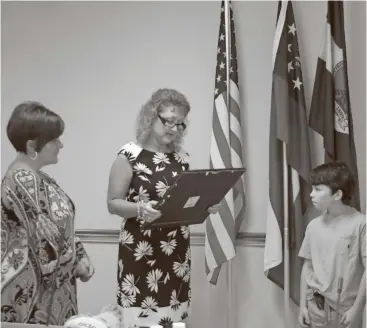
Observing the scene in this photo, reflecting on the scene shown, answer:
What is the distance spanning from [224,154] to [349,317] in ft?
3.28

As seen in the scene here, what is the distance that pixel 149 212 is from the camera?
89.2 inches

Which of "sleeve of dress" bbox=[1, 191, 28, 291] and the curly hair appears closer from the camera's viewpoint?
"sleeve of dress" bbox=[1, 191, 28, 291]

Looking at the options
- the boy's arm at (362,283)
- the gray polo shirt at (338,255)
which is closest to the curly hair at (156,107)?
the gray polo shirt at (338,255)

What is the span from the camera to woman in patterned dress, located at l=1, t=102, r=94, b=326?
1865 millimetres

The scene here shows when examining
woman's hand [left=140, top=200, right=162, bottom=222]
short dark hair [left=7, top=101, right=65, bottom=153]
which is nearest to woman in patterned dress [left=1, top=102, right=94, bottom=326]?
short dark hair [left=7, top=101, right=65, bottom=153]

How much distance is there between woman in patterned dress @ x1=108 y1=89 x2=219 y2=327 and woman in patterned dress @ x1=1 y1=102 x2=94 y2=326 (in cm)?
35

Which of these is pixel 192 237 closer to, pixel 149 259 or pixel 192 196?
pixel 149 259

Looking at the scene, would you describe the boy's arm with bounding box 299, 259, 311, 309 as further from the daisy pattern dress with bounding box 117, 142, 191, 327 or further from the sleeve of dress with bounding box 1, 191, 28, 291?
the sleeve of dress with bounding box 1, 191, 28, 291

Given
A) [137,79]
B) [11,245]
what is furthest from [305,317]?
[137,79]

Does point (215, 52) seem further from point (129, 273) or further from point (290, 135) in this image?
point (129, 273)

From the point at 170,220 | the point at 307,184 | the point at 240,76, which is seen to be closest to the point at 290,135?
the point at 307,184

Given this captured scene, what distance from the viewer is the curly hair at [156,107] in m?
2.46

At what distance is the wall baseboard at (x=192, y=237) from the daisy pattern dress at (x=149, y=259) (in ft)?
2.42

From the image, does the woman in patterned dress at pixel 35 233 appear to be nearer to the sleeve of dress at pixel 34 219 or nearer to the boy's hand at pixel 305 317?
the sleeve of dress at pixel 34 219
